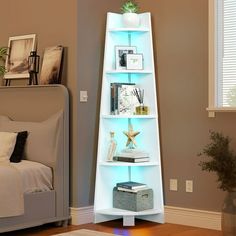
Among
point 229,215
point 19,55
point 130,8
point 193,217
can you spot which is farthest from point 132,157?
point 19,55

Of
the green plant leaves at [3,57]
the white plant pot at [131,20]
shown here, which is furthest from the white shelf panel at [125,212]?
the green plant leaves at [3,57]

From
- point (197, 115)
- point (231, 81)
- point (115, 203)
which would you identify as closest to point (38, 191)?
point (115, 203)

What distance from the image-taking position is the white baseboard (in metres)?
4.74

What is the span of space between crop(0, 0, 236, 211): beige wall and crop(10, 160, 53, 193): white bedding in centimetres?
31

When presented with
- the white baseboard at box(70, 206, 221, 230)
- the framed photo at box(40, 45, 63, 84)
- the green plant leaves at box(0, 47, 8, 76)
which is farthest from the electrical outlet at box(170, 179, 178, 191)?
the green plant leaves at box(0, 47, 8, 76)

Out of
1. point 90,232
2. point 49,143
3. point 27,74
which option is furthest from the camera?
point 27,74

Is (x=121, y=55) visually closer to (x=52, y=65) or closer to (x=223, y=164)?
(x=52, y=65)

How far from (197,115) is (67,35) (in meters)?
1.52

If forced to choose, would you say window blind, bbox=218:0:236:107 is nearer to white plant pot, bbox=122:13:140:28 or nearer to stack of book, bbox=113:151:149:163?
white plant pot, bbox=122:13:140:28

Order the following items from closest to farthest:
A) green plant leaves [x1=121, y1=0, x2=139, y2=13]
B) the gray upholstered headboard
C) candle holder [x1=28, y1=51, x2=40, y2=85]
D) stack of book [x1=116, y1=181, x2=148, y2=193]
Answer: the gray upholstered headboard, stack of book [x1=116, y1=181, x2=148, y2=193], green plant leaves [x1=121, y1=0, x2=139, y2=13], candle holder [x1=28, y1=51, x2=40, y2=85]

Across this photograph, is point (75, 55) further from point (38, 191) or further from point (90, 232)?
point (90, 232)

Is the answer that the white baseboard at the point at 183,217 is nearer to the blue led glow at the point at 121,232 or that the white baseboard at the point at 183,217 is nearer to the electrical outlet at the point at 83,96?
the blue led glow at the point at 121,232

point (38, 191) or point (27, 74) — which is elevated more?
point (27, 74)

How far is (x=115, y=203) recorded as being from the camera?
509cm
